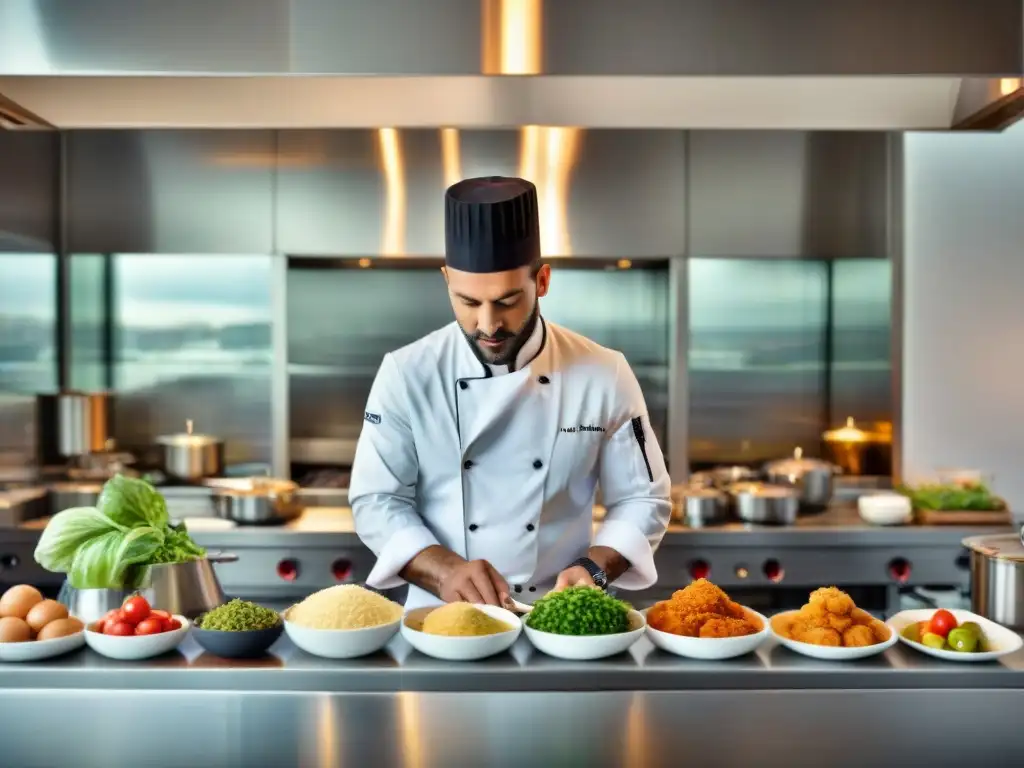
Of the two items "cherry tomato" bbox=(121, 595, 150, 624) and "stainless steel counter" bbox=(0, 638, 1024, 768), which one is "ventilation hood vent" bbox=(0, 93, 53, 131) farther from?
Result: "stainless steel counter" bbox=(0, 638, 1024, 768)

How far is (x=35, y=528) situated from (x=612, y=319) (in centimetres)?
277

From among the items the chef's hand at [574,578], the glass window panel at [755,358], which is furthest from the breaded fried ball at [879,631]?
the glass window panel at [755,358]

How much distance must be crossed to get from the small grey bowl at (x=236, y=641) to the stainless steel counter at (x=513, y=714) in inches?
2.2

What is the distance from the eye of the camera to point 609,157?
4867 millimetres

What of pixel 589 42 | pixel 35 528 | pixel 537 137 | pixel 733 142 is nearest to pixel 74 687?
pixel 589 42

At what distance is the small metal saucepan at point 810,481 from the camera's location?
4.68 metres

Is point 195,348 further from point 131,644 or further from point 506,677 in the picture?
point 506,677

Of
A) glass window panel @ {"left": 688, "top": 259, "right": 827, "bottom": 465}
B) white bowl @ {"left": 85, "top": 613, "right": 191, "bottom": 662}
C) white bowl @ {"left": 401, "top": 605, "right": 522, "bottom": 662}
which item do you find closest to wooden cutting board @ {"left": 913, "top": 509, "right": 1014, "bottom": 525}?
glass window panel @ {"left": 688, "top": 259, "right": 827, "bottom": 465}

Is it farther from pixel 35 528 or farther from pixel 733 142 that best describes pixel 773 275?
pixel 35 528

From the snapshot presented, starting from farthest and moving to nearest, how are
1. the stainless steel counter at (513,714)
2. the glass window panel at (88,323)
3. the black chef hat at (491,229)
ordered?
the glass window panel at (88,323) < the black chef hat at (491,229) < the stainless steel counter at (513,714)

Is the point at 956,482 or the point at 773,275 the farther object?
the point at 773,275

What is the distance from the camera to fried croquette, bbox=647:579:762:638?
202 cm

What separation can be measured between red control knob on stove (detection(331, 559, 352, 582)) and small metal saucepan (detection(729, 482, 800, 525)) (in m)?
1.65

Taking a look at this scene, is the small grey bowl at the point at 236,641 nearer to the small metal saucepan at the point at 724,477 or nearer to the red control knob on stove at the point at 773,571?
the red control knob on stove at the point at 773,571
